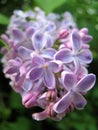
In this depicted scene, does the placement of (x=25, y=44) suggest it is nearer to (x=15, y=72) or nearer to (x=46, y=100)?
(x=15, y=72)

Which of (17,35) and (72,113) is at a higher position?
(17,35)

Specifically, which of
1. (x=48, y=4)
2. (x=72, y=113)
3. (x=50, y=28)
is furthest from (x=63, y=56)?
(x=72, y=113)

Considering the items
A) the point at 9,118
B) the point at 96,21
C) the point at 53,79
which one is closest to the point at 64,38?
the point at 53,79

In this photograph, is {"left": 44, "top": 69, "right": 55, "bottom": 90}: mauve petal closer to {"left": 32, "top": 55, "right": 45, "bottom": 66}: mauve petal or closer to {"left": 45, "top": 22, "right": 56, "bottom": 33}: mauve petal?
{"left": 32, "top": 55, "right": 45, "bottom": 66}: mauve petal

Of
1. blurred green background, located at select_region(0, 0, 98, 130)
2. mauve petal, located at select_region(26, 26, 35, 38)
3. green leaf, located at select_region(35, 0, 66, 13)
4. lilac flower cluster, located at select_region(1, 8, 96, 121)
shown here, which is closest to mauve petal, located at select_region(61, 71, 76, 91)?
lilac flower cluster, located at select_region(1, 8, 96, 121)

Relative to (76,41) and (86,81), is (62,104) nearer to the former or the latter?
(86,81)
